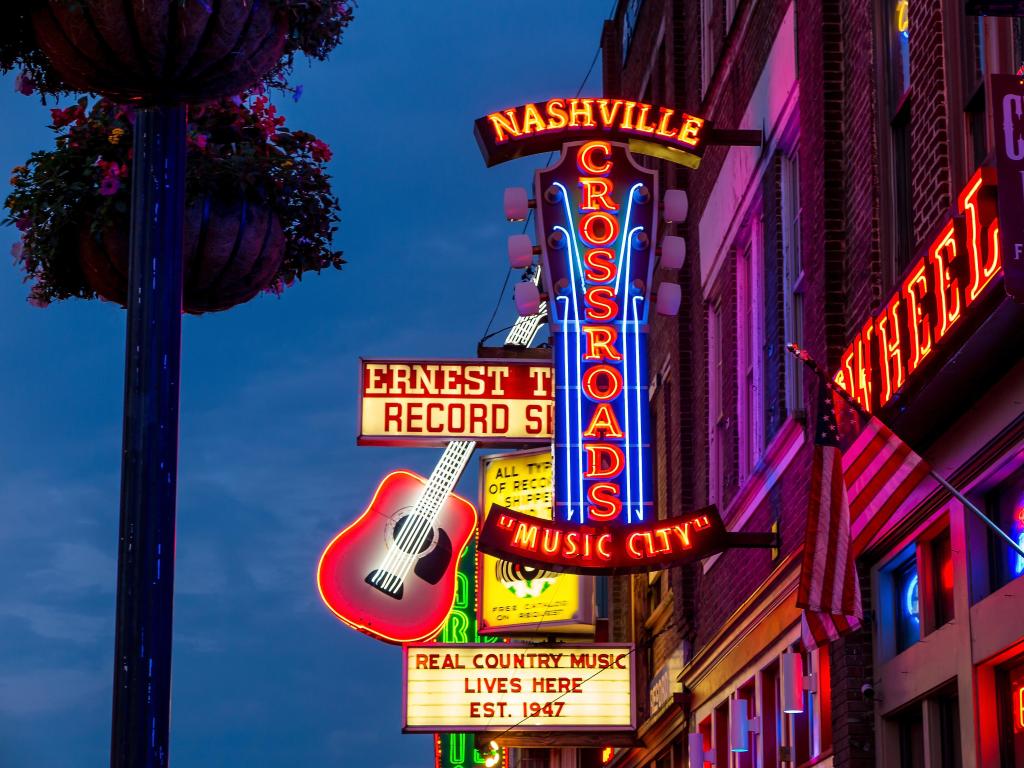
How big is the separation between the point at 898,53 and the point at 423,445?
939cm

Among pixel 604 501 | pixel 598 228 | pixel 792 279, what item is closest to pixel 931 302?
pixel 792 279

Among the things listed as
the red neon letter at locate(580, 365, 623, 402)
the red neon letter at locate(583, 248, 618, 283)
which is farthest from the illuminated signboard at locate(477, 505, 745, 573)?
the red neon letter at locate(583, 248, 618, 283)

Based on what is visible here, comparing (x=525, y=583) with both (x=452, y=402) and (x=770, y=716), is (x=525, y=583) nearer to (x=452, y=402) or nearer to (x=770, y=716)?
(x=452, y=402)

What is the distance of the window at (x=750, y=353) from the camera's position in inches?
690

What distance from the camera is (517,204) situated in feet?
59.7

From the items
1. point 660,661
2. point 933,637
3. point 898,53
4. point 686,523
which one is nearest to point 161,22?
point 933,637

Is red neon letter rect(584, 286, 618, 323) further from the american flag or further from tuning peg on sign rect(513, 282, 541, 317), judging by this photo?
the american flag

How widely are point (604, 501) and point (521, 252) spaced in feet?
9.33

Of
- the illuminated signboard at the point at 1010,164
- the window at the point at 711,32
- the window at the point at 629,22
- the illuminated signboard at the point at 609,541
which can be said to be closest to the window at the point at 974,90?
the illuminated signboard at the point at 1010,164

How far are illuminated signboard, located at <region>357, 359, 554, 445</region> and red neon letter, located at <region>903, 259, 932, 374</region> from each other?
1034 cm

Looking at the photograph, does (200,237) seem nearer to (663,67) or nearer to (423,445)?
(423,445)

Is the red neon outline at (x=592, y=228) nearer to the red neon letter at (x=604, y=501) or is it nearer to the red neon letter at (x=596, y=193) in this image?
the red neon letter at (x=596, y=193)

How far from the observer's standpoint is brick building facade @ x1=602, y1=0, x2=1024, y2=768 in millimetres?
10641

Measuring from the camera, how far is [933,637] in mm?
11789
